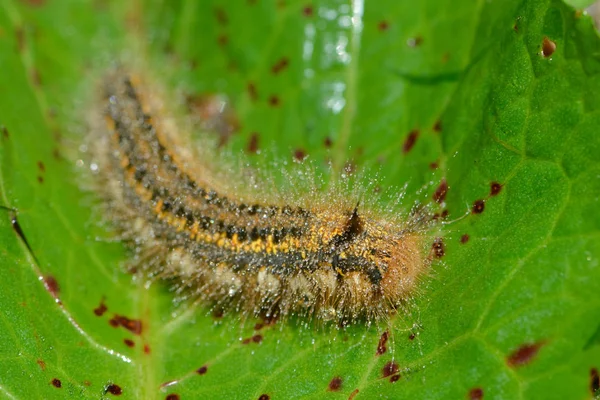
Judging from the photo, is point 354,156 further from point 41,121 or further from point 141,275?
point 41,121

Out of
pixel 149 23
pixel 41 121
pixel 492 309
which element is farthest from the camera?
pixel 149 23

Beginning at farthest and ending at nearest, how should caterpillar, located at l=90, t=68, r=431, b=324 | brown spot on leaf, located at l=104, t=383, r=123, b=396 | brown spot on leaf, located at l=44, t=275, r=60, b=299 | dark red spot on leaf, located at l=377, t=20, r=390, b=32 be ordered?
dark red spot on leaf, located at l=377, t=20, r=390, b=32, brown spot on leaf, located at l=44, t=275, r=60, b=299, caterpillar, located at l=90, t=68, r=431, b=324, brown spot on leaf, located at l=104, t=383, r=123, b=396

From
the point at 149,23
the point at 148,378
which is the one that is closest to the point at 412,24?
the point at 149,23

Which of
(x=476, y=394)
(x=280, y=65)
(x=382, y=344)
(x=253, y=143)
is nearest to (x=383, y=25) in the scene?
(x=280, y=65)

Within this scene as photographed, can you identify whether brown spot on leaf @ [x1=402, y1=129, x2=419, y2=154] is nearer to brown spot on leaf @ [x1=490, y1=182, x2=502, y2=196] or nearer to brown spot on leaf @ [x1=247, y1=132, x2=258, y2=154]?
brown spot on leaf @ [x1=490, y1=182, x2=502, y2=196]

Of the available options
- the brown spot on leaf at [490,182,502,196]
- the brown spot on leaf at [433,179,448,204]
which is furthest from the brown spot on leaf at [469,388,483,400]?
the brown spot on leaf at [433,179,448,204]

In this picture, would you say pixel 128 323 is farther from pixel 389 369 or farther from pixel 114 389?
pixel 389 369
